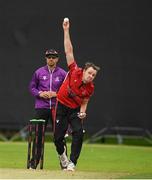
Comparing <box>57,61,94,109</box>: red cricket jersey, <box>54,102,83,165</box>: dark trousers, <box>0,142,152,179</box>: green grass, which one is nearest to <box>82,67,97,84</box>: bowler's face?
<box>57,61,94,109</box>: red cricket jersey

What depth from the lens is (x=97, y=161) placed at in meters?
14.9

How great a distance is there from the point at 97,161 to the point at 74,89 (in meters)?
3.39

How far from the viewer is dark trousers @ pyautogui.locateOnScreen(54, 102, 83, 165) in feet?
38.7

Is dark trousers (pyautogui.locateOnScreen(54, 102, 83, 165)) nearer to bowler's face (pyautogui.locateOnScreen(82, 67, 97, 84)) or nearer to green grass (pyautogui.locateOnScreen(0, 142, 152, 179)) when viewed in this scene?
green grass (pyautogui.locateOnScreen(0, 142, 152, 179))

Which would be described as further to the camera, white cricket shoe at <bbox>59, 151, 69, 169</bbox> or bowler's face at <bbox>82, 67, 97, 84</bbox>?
white cricket shoe at <bbox>59, 151, 69, 169</bbox>

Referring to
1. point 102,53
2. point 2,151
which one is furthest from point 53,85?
point 102,53

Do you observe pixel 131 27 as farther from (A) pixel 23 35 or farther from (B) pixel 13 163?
(B) pixel 13 163

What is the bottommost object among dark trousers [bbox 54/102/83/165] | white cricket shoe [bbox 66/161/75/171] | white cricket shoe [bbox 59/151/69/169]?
white cricket shoe [bbox 59/151/69/169]

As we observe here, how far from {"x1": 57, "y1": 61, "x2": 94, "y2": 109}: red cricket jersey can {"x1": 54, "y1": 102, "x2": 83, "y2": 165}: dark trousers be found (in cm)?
11

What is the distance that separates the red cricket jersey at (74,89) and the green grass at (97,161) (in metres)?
1.02

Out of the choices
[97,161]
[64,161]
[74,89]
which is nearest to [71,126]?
[74,89]

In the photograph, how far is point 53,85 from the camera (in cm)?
1309

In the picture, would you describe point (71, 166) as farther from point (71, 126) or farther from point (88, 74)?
point (88, 74)

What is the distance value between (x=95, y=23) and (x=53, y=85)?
676cm
